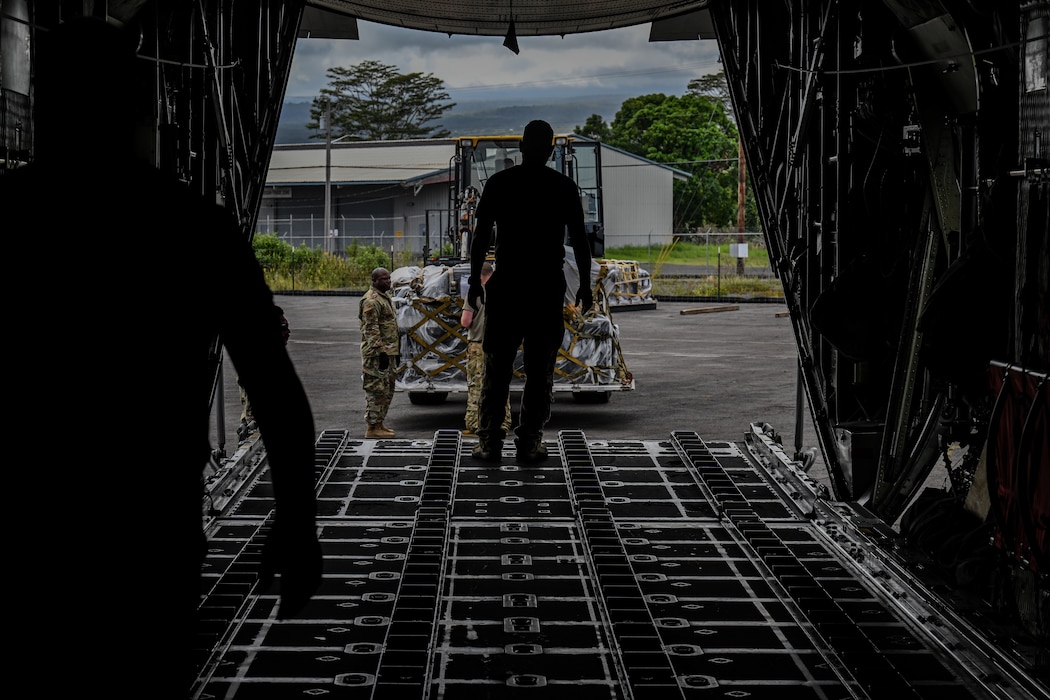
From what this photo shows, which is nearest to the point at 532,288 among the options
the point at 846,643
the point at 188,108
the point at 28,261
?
the point at 188,108

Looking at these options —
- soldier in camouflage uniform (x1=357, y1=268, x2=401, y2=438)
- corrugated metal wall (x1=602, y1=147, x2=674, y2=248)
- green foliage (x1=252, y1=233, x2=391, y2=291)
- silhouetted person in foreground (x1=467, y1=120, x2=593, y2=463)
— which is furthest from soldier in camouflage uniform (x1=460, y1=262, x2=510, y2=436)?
corrugated metal wall (x1=602, y1=147, x2=674, y2=248)

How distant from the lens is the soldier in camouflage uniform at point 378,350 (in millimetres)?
13531

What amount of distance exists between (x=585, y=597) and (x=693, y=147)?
75.1 m

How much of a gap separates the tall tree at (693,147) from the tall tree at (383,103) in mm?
18692

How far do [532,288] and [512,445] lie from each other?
216 cm

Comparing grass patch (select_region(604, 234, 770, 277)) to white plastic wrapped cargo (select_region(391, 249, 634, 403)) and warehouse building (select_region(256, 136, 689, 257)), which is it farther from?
white plastic wrapped cargo (select_region(391, 249, 634, 403))

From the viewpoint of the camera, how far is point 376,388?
13.5m

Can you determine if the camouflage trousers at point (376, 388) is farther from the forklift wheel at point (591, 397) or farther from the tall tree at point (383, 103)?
the tall tree at point (383, 103)

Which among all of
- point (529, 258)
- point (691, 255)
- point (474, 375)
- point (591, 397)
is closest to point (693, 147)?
point (691, 255)

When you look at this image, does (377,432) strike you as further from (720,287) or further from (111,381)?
(720,287)

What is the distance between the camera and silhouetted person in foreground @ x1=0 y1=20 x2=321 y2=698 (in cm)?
237

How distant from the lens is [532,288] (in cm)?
763

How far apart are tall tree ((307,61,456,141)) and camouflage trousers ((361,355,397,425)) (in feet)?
271

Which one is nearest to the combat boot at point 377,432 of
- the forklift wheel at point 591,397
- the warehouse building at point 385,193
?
the forklift wheel at point 591,397
